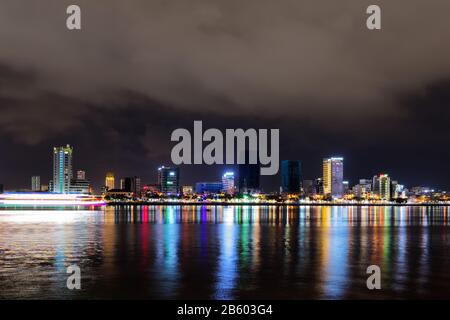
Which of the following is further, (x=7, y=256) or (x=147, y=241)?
(x=147, y=241)

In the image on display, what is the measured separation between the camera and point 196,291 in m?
25.8

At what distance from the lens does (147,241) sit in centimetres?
5300

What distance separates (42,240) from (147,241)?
980cm

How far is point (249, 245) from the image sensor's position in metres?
48.6

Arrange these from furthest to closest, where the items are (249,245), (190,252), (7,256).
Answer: (249,245) < (190,252) < (7,256)

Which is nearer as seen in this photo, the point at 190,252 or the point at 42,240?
the point at 190,252
